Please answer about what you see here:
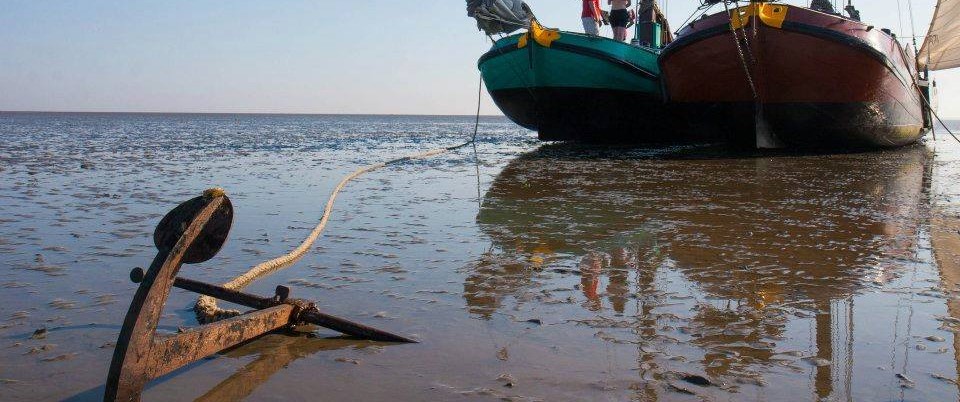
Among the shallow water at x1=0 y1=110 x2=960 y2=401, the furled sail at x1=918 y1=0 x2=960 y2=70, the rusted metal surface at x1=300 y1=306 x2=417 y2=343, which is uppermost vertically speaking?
the furled sail at x1=918 y1=0 x2=960 y2=70

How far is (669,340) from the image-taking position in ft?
9.04

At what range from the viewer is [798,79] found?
11.4 m

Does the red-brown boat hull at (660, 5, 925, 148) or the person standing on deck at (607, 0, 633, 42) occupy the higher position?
the person standing on deck at (607, 0, 633, 42)

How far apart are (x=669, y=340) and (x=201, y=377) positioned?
1672 mm

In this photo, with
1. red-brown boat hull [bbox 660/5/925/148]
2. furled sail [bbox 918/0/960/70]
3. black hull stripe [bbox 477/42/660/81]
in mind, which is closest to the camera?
red-brown boat hull [bbox 660/5/925/148]

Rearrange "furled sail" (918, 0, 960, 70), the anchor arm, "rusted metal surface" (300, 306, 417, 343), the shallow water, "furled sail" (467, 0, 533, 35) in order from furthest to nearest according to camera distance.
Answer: "furled sail" (918, 0, 960, 70) → "furled sail" (467, 0, 533, 35) → "rusted metal surface" (300, 306, 417, 343) → the shallow water → the anchor arm

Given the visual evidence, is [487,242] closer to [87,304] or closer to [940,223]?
[87,304]

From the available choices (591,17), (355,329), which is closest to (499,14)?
(591,17)

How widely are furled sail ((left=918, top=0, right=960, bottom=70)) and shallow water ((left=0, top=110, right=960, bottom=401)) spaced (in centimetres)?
1158

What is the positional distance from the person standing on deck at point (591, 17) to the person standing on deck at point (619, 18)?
1.17 feet

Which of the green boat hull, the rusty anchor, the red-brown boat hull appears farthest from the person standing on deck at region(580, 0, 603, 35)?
the rusty anchor

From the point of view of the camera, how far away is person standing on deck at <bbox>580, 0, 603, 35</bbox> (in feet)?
50.9

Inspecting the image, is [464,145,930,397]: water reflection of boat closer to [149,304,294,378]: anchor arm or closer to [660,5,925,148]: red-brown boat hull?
[149,304,294,378]: anchor arm

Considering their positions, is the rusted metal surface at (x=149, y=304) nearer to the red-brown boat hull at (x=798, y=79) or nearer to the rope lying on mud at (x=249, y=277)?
the rope lying on mud at (x=249, y=277)
